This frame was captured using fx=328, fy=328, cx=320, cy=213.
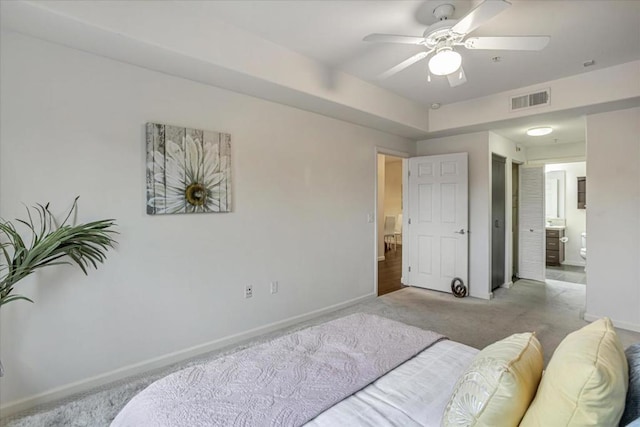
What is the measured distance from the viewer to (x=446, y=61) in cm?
214

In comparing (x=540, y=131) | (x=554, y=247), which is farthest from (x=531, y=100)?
(x=554, y=247)

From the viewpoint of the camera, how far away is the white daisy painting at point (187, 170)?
2512 mm

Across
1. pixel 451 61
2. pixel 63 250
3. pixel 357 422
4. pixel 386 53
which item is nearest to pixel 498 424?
pixel 357 422

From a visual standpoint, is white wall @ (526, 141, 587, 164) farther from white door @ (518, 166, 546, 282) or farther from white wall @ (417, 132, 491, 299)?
white wall @ (417, 132, 491, 299)

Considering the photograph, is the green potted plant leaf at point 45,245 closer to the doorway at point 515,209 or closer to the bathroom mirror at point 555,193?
the doorway at point 515,209

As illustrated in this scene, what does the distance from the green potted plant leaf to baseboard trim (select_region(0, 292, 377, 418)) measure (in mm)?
674

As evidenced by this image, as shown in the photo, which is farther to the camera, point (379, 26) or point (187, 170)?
point (187, 170)

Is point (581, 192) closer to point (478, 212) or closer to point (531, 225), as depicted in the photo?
point (531, 225)

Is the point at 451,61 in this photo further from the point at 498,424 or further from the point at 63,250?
the point at 63,250

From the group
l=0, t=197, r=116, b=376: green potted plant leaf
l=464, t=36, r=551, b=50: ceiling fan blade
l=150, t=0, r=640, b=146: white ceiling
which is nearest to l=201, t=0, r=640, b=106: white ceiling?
l=150, t=0, r=640, b=146: white ceiling

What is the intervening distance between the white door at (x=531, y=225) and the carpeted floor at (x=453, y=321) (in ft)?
1.31

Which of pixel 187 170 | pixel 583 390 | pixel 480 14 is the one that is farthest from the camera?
pixel 187 170

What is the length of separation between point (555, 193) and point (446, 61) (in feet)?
20.8

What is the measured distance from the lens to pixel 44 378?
2111 millimetres
